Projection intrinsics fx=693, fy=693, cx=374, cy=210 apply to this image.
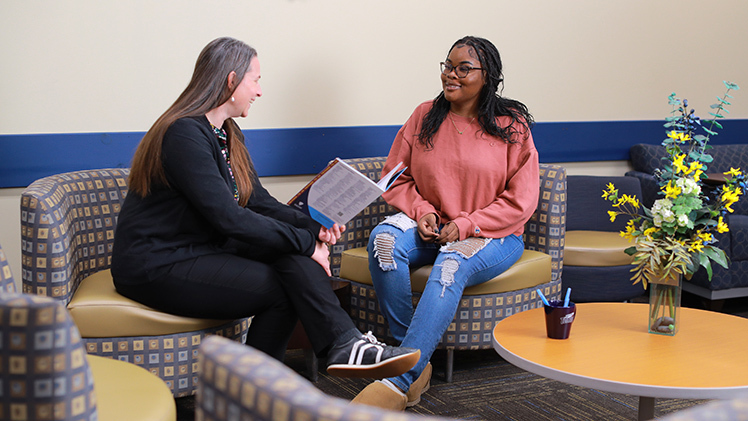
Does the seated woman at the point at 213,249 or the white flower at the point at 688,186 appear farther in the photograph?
the seated woman at the point at 213,249

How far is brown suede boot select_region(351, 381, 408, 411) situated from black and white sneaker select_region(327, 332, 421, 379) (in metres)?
0.11

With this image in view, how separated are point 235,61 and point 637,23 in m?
2.85

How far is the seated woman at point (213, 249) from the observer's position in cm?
209

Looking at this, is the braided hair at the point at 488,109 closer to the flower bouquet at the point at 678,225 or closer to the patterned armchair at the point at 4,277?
the flower bouquet at the point at 678,225

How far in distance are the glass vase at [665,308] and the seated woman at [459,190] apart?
2.22 feet

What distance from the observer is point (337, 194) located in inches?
90.7

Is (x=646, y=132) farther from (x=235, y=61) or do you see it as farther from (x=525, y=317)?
(x=235, y=61)

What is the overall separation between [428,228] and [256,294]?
83 centimetres

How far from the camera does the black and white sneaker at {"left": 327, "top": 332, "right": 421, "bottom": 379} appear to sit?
2070 millimetres

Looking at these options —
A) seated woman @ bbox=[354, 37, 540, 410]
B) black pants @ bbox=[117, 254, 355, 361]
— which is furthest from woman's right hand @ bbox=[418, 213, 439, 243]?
black pants @ bbox=[117, 254, 355, 361]

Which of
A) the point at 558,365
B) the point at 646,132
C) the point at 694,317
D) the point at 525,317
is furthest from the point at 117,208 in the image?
the point at 646,132

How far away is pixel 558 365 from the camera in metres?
1.77

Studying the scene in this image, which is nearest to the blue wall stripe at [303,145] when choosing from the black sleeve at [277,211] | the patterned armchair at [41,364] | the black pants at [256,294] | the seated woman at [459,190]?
the seated woman at [459,190]

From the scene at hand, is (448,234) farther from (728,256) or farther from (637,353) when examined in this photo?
(728,256)
